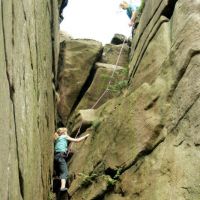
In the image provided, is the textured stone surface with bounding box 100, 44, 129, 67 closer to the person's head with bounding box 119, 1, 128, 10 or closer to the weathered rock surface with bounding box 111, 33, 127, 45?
the weathered rock surface with bounding box 111, 33, 127, 45

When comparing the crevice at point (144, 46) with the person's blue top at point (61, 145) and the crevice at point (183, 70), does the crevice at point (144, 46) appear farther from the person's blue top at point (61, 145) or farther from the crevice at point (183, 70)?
the crevice at point (183, 70)

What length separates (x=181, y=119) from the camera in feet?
30.6

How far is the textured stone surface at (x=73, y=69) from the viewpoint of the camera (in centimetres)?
1777

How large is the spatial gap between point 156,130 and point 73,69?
342 inches

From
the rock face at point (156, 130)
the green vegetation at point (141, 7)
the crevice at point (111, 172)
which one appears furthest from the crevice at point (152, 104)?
the green vegetation at point (141, 7)

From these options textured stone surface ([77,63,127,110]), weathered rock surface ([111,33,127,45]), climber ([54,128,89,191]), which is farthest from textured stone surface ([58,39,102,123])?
climber ([54,128,89,191])

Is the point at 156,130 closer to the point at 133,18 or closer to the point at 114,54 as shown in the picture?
the point at 133,18

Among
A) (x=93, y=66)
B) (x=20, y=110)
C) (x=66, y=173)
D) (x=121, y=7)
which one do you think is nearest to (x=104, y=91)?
(x=93, y=66)

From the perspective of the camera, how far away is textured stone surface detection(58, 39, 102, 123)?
17.8 m

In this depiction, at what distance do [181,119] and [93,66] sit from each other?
9547 mm

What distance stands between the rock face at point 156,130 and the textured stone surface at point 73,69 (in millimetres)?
4575

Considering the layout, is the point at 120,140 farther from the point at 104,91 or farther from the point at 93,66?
the point at 93,66

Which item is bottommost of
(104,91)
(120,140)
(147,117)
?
(104,91)

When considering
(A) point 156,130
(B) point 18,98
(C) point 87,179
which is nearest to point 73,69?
(C) point 87,179
